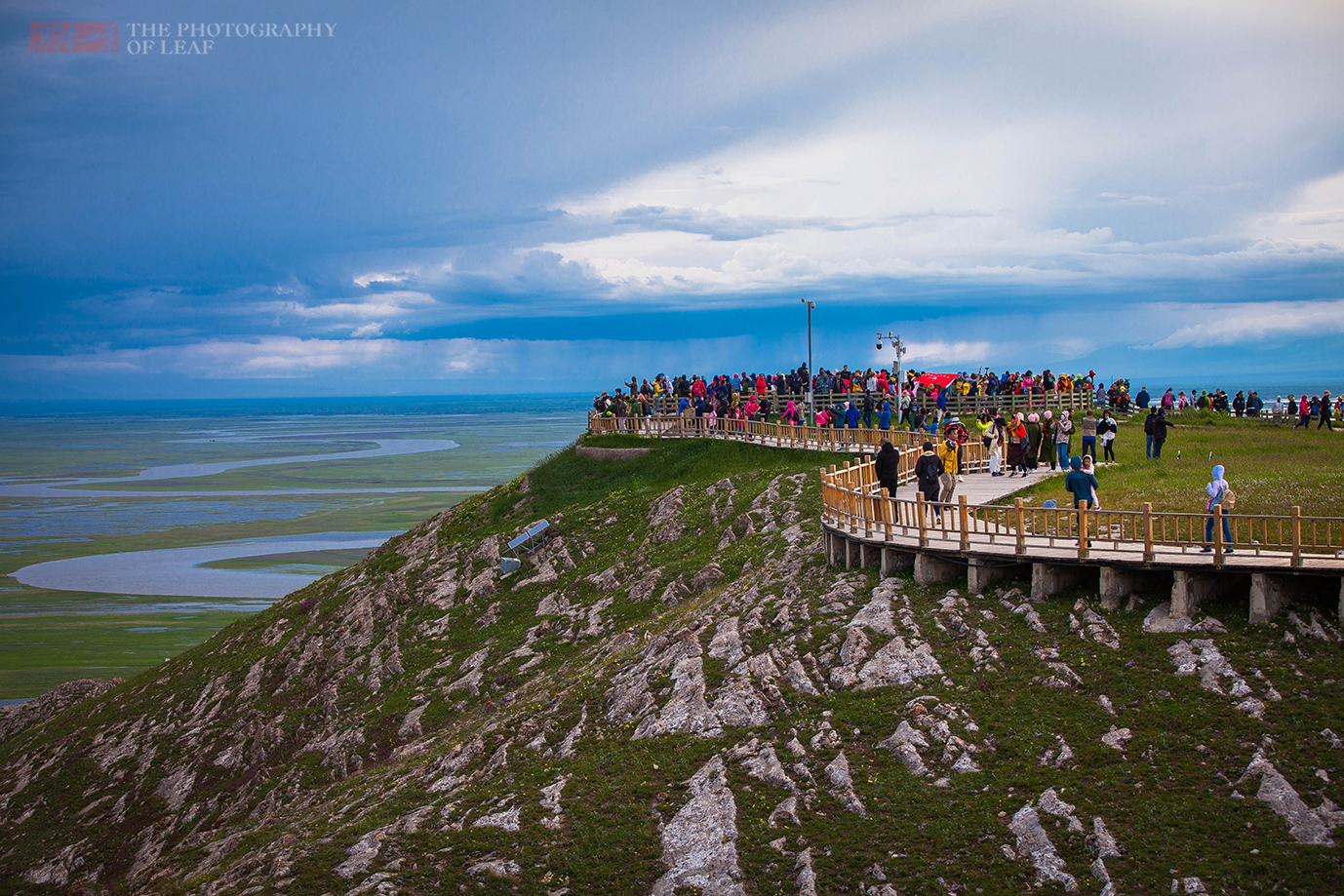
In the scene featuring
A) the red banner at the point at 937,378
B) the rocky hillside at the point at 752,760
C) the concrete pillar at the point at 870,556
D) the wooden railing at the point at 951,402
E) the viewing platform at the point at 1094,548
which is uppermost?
the red banner at the point at 937,378

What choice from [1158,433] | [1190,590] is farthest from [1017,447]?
[1190,590]

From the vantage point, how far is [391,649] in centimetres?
3484

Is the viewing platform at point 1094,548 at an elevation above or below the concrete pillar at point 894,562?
above

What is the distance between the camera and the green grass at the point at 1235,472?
2539cm

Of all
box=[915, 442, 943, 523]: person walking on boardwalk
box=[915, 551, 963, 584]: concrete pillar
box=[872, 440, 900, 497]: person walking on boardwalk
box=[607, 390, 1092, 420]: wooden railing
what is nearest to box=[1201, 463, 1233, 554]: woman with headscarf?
box=[915, 551, 963, 584]: concrete pillar

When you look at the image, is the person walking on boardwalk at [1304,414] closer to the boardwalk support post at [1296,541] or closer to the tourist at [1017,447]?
the tourist at [1017,447]

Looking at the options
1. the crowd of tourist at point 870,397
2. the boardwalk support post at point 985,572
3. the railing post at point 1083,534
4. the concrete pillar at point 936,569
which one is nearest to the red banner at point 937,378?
the crowd of tourist at point 870,397

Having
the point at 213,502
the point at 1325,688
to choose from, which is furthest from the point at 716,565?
the point at 213,502

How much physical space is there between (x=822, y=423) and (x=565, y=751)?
25.7 meters

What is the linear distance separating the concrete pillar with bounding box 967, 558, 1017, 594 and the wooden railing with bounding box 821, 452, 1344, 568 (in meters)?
0.44

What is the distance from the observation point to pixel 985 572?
21.4m

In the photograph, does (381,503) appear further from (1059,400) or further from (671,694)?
(671,694)

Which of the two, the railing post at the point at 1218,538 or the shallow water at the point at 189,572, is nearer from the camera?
the railing post at the point at 1218,538

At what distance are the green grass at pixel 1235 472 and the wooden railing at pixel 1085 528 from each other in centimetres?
202
